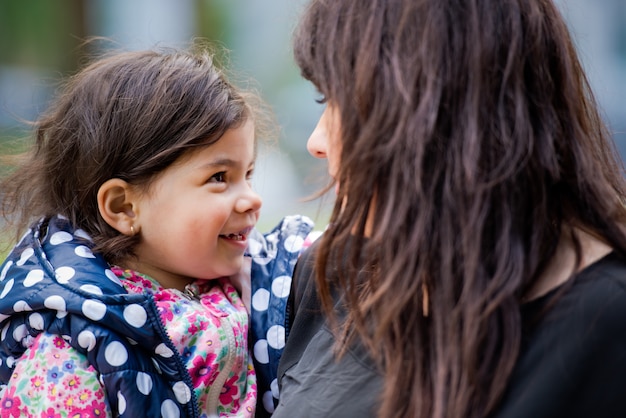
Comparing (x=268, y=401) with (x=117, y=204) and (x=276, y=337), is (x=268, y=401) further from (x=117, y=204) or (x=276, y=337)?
(x=117, y=204)

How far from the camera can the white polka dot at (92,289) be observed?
157cm

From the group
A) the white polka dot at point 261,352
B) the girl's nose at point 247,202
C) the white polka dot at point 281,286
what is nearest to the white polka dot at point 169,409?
the white polka dot at point 261,352

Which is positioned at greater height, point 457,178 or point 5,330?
point 457,178

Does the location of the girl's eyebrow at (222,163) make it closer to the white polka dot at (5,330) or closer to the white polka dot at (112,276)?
the white polka dot at (112,276)

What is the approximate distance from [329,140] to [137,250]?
25.6 inches

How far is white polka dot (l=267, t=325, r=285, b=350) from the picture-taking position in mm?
1712

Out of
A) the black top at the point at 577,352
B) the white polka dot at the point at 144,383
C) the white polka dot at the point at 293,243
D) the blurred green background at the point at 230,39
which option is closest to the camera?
the black top at the point at 577,352

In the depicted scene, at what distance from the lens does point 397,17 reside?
1.23 metres

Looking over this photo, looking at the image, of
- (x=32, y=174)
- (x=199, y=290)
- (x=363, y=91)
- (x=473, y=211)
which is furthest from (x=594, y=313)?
(x=32, y=174)

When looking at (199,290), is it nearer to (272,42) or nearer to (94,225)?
(94,225)

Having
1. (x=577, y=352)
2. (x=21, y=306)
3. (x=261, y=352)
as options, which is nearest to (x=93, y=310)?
(x=21, y=306)

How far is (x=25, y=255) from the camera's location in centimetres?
169

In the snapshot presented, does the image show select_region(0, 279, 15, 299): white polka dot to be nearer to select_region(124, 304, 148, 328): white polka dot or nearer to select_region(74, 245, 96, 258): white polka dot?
select_region(74, 245, 96, 258): white polka dot

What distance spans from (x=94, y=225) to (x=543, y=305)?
3.53 feet
